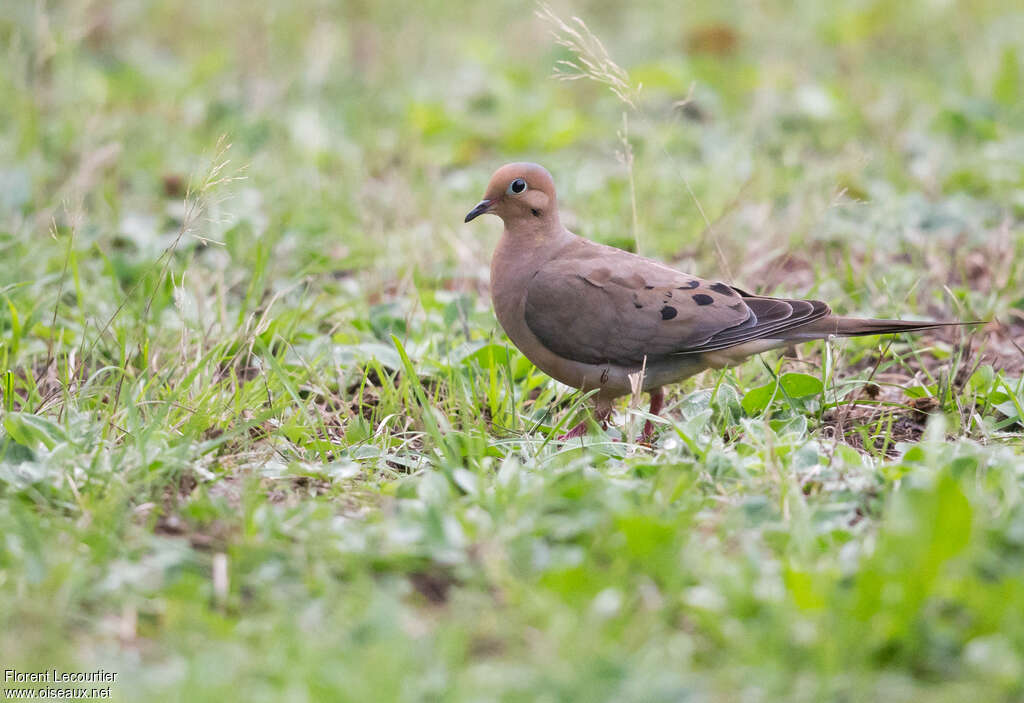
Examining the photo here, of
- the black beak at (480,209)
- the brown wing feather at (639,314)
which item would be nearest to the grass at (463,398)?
the brown wing feather at (639,314)

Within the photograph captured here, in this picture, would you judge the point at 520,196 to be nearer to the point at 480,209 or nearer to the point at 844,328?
the point at 480,209

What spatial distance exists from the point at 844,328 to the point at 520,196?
3.92ft

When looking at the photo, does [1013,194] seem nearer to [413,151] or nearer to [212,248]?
[413,151]

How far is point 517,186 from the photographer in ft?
13.8

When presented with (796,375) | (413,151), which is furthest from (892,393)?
(413,151)

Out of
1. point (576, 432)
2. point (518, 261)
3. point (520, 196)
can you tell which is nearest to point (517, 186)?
point (520, 196)

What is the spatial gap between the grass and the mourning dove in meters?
0.14

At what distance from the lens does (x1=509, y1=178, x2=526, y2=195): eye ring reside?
4.19m

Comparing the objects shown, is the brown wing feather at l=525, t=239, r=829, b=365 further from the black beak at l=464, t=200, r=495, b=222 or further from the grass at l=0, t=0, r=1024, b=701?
the black beak at l=464, t=200, r=495, b=222

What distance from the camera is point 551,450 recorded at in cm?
344

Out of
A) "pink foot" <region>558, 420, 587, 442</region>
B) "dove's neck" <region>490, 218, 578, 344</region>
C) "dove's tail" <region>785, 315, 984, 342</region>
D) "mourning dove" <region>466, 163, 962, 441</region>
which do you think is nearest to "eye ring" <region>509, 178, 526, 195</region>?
"dove's neck" <region>490, 218, 578, 344</region>

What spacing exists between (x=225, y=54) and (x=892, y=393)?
214 inches

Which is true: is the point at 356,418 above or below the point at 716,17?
below

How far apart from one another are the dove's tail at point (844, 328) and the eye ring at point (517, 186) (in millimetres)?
1050
